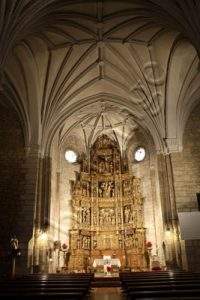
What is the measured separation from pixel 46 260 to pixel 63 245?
3816 millimetres

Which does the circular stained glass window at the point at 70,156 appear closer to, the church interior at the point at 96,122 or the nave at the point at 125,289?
the church interior at the point at 96,122

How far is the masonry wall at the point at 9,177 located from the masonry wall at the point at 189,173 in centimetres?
871

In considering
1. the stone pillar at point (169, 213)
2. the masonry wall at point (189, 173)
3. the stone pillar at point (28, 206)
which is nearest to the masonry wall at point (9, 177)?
the stone pillar at point (28, 206)

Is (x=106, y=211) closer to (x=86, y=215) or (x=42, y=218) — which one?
(x=86, y=215)

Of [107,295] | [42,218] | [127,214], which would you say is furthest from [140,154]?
[107,295]

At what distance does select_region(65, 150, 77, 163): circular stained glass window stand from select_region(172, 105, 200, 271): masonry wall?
390 inches

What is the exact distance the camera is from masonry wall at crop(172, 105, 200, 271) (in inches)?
606

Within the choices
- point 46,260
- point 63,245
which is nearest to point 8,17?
→ point 46,260

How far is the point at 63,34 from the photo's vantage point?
15.9m

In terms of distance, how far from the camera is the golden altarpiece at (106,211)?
2172 cm

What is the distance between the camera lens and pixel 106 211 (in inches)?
954

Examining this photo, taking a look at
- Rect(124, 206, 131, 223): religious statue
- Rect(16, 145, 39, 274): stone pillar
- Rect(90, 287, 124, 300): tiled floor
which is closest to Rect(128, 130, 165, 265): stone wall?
Rect(124, 206, 131, 223): religious statue

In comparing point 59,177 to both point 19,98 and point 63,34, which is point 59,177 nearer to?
point 19,98

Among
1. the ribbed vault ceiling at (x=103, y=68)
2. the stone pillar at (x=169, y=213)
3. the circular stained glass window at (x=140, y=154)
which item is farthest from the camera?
the circular stained glass window at (x=140, y=154)
